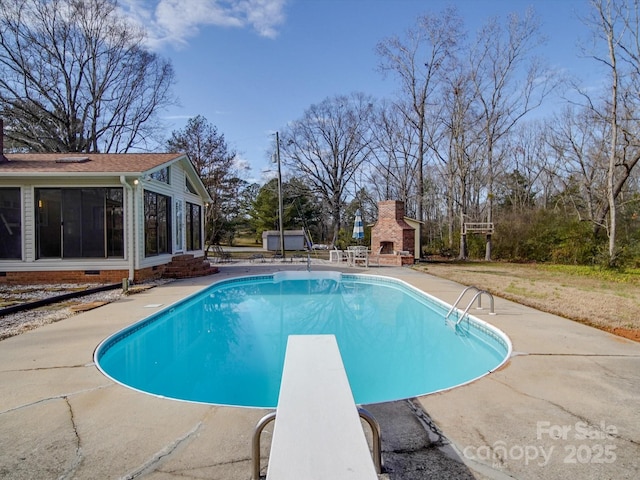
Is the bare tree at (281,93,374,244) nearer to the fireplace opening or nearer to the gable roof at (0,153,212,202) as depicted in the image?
the fireplace opening

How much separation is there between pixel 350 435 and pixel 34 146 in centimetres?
2376

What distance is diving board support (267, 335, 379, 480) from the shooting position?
141cm

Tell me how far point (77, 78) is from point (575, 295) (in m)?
24.8

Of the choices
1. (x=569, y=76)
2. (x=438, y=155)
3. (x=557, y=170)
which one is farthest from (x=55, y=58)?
(x=557, y=170)

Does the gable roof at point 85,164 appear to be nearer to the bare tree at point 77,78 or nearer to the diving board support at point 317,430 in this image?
the diving board support at point 317,430

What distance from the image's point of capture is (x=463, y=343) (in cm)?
555

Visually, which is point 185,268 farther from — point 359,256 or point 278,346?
point 359,256

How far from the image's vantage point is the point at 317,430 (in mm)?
1694

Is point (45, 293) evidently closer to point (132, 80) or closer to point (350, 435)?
point (350, 435)

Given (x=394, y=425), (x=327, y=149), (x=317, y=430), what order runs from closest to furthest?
(x=317, y=430) < (x=394, y=425) < (x=327, y=149)

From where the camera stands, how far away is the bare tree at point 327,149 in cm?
2797

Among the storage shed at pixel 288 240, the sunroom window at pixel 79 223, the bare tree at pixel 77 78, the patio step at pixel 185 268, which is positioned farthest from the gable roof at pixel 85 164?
the storage shed at pixel 288 240

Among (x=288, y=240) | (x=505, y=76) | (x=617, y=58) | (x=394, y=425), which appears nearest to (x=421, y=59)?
(x=505, y=76)

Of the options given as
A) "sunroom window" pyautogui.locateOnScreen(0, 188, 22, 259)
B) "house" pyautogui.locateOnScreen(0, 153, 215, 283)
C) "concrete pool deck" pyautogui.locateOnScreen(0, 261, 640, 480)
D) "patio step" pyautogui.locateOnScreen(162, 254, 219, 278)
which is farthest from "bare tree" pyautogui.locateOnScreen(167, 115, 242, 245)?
"concrete pool deck" pyautogui.locateOnScreen(0, 261, 640, 480)
